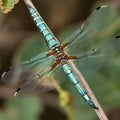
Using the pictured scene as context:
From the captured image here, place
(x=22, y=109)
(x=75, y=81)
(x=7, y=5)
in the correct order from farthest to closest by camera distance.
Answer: (x=22, y=109), (x=75, y=81), (x=7, y=5)

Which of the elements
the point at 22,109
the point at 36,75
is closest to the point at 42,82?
the point at 36,75

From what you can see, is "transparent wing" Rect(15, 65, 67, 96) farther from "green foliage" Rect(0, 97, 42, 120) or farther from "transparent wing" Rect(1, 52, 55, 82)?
"green foliage" Rect(0, 97, 42, 120)

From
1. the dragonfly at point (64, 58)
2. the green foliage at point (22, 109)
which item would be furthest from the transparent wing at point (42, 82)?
the green foliage at point (22, 109)

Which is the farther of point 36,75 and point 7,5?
point 36,75

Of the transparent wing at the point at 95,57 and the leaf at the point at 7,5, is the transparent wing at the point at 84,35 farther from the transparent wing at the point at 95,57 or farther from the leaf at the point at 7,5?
the leaf at the point at 7,5

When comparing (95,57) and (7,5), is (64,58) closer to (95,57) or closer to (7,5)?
(95,57)

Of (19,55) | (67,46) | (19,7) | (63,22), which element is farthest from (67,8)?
(67,46)

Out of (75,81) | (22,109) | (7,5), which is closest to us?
(7,5)
